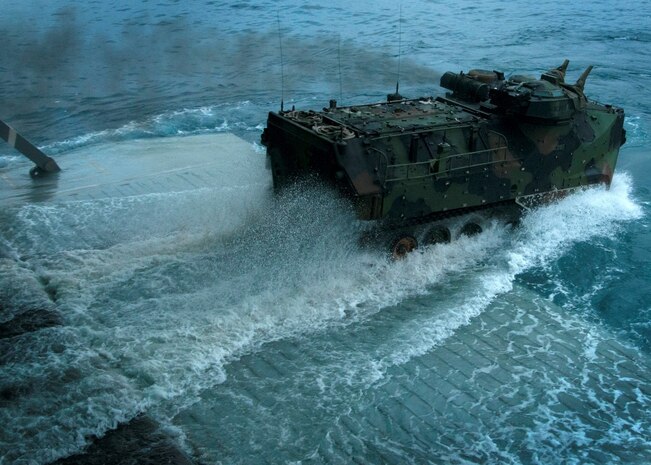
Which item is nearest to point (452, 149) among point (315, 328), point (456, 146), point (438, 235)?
point (456, 146)

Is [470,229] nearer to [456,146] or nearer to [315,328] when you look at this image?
[456,146]

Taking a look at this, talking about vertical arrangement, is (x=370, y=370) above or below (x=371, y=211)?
below

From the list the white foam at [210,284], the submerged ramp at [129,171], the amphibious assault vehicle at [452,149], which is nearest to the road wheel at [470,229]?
the amphibious assault vehicle at [452,149]

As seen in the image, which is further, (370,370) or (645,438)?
(370,370)

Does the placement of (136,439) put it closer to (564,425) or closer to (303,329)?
(303,329)

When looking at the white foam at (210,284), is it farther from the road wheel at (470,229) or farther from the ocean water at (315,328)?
the road wheel at (470,229)

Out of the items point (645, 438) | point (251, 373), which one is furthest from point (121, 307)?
point (645, 438)

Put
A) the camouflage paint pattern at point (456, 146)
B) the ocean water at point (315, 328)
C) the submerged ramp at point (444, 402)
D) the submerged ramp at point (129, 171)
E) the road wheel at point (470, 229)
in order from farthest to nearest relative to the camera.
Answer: the submerged ramp at point (129, 171), the road wheel at point (470, 229), the camouflage paint pattern at point (456, 146), the ocean water at point (315, 328), the submerged ramp at point (444, 402)
